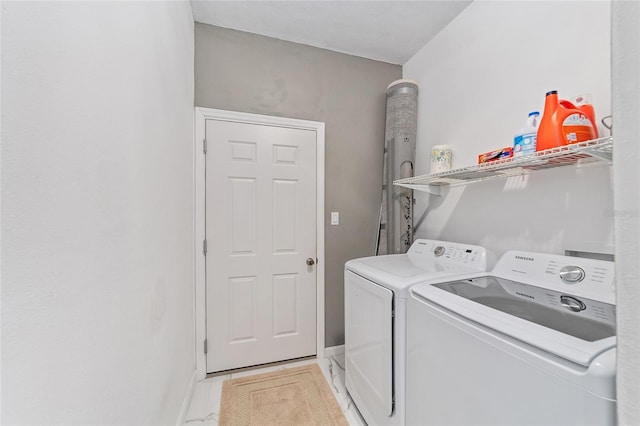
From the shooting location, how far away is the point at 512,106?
61.2 inches

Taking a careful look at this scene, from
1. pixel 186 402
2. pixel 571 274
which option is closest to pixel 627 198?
pixel 571 274

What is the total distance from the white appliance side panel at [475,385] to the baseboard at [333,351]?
3.90 ft

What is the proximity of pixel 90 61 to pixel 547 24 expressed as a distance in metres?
2.01

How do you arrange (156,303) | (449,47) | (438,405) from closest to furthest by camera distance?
1. (438,405)
2. (156,303)
3. (449,47)

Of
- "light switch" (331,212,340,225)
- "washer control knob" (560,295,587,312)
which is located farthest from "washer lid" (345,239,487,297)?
"light switch" (331,212,340,225)

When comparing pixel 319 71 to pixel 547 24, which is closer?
pixel 547 24

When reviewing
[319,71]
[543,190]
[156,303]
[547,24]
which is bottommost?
[156,303]

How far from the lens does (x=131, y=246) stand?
2.97 feet

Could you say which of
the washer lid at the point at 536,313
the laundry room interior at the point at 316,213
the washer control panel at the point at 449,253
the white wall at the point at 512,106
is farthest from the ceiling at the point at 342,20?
the washer lid at the point at 536,313

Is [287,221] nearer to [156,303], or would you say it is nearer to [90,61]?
[156,303]

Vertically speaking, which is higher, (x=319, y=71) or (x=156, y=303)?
(x=319, y=71)

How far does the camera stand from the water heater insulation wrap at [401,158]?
7.31ft

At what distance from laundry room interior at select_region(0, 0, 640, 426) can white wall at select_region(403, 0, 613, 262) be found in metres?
0.01

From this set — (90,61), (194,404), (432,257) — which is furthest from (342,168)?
(194,404)
